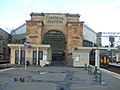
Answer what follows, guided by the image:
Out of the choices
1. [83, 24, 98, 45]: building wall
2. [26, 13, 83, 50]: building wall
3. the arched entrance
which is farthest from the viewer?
Result: [83, 24, 98, 45]: building wall

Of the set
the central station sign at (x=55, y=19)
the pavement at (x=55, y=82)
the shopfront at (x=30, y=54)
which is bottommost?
the pavement at (x=55, y=82)

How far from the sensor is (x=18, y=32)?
106 metres

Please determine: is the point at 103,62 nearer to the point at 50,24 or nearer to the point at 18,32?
the point at 50,24

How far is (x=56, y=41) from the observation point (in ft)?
327

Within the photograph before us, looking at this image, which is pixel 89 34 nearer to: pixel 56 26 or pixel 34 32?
pixel 56 26

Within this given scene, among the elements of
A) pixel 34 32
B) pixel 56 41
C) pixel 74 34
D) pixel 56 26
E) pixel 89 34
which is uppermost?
pixel 56 26

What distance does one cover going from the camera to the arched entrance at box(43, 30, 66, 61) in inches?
3666

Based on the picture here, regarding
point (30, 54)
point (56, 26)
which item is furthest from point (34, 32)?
point (30, 54)

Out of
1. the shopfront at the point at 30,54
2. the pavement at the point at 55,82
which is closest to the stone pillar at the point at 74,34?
the shopfront at the point at 30,54

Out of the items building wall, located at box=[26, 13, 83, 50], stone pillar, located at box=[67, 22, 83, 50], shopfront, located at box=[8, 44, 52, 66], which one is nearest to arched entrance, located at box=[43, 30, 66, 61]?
building wall, located at box=[26, 13, 83, 50]

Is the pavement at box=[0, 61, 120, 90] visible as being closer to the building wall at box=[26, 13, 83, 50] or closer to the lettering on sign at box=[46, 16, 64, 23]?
the building wall at box=[26, 13, 83, 50]

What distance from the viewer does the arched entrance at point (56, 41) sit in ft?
306

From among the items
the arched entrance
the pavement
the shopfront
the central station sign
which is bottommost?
the pavement

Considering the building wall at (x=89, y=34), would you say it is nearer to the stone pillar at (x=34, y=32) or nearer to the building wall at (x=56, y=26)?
the building wall at (x=56, y=26)
